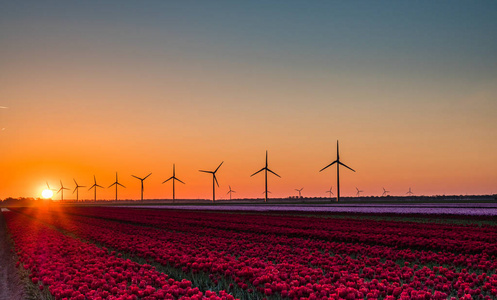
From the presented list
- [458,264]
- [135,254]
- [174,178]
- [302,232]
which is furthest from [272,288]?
[174,178]

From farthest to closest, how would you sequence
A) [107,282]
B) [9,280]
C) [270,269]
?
1. [9,280]
2. [270,269]
3. [107,282]

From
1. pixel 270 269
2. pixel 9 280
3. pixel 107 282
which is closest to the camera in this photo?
pixel 107 282

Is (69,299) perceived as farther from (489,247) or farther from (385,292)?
(489,247)

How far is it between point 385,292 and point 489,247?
10736 mm

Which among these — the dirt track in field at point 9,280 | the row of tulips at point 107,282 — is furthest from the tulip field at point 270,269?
the dirt track in field at point 9,280

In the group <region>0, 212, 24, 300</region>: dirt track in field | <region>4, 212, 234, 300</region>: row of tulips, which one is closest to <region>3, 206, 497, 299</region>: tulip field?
<region>4, 212, 234, 300</region>: row of tulips

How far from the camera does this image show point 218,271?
13789 millimetres

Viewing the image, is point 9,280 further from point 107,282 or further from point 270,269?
point 270,269

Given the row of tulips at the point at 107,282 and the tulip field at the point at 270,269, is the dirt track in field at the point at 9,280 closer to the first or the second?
the tulip field at the point at 270,269

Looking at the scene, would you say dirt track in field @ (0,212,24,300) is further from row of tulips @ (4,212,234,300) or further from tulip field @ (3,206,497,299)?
row of tulips @ (4,212,234,300)

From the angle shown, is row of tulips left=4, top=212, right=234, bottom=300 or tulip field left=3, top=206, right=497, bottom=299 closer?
row of tulips left=4, top=212, right=234, bottom=300

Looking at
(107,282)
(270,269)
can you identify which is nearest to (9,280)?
(107,282)

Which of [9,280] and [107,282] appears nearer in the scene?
[107,282]

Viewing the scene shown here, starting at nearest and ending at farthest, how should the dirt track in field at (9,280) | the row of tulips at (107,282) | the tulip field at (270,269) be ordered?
1. the row of tulips at (107,282)
2. the tulip field at (270,269)
3. the dirt track in field at (9,280)
